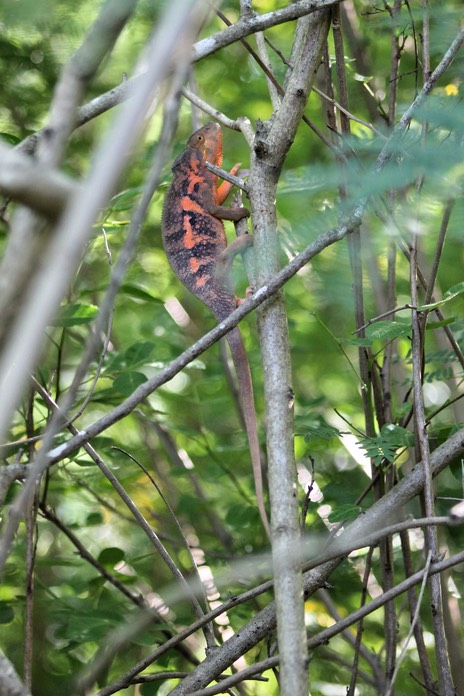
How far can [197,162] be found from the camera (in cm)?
279

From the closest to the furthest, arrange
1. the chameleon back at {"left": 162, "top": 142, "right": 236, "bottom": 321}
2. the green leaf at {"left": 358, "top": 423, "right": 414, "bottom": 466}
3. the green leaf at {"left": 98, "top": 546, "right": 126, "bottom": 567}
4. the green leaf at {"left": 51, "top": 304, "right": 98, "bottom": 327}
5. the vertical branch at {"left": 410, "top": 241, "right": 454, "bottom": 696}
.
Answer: the vertical branch at {"left": 410, "top": 241, "right": 454, "bottom": 696}
the green leaf at {"left": 358, "top": 423, "right": 414, "bottom": 466}
the green leaf at {"left": 51, "top": 304, "right": 98, "bottom": 327}
the green leaf at {"left": 98, "top": 546, "right": 126, "bottom": 567}
the chameleon back at {"left": 162, "top": 142, "right": 236, "bottom": 321}

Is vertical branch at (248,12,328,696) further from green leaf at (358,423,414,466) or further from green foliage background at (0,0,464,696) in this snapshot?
green leaf at (358,423,414,466)

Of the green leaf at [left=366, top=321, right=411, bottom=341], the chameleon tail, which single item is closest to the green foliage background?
the green leaf at [left=366, top=321, right=411, bottom=341]

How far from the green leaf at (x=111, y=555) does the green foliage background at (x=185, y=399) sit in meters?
0.01

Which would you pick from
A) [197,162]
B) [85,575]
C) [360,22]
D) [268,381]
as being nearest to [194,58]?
[268,381]

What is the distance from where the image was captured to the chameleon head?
9.42ft

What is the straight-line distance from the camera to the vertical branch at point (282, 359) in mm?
1184

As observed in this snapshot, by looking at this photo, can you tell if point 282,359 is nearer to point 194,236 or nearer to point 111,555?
point 111,555

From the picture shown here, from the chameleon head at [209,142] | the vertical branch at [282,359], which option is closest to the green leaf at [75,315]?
the vertical branch at [282,359]

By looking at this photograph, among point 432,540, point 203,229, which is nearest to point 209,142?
point 203,229

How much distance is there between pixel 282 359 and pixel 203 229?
123 cm

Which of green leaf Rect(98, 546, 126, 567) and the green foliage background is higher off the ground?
the green foliage background

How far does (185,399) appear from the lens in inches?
124

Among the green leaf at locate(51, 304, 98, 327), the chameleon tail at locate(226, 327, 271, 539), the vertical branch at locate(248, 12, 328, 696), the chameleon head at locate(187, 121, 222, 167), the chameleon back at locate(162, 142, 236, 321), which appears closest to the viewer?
the vertical branch at locate(248, 12, 328, 696)
